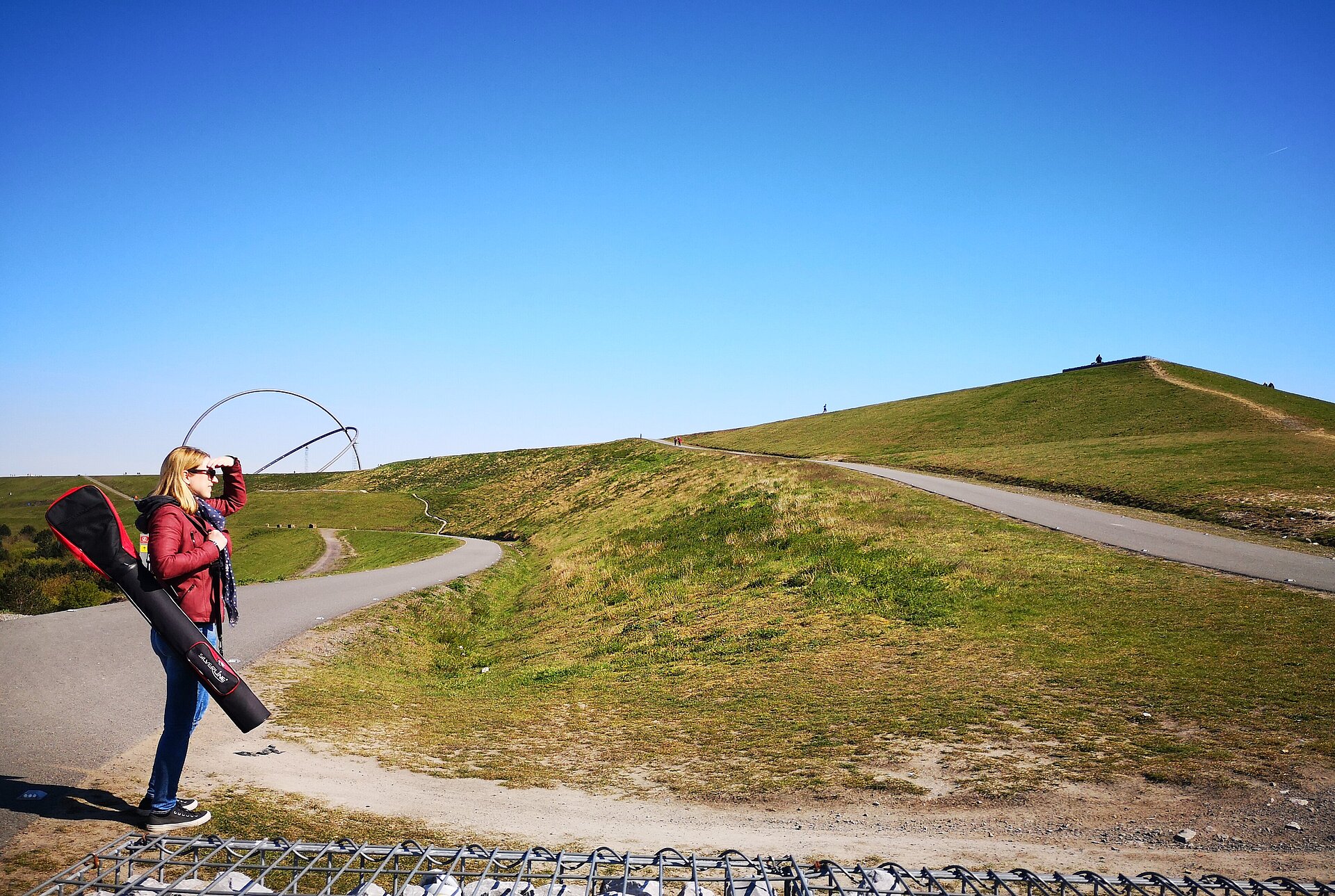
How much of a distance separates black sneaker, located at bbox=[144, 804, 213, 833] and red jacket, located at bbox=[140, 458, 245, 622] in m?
1.52

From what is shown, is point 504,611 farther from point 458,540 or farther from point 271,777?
point 458,540

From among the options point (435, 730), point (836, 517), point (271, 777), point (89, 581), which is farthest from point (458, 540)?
point (271, 777)

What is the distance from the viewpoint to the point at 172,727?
233 inches

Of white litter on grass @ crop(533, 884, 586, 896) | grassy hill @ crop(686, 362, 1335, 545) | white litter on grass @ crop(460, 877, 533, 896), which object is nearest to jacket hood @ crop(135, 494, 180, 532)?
white litter on grass @ crop(460, 877, 533, 896)

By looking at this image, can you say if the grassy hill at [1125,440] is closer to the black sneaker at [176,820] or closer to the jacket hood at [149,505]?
the black sneaker at [176,820]

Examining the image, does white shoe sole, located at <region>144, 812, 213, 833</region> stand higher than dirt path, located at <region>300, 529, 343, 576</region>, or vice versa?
white shoe sole, located at <region>144, 812, 213, 833</region>

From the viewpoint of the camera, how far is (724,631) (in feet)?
53.4

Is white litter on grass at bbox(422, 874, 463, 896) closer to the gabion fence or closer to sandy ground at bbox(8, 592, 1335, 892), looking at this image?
the gabion fence

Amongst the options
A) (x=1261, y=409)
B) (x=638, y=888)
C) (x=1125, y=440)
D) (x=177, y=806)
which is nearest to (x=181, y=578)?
(x=177, y=806)

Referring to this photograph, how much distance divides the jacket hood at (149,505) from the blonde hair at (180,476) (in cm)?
6

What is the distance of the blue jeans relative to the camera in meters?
5.85

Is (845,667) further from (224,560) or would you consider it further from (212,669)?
(212,669)

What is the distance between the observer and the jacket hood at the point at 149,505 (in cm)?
571

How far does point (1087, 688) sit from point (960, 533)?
35.4 feet
